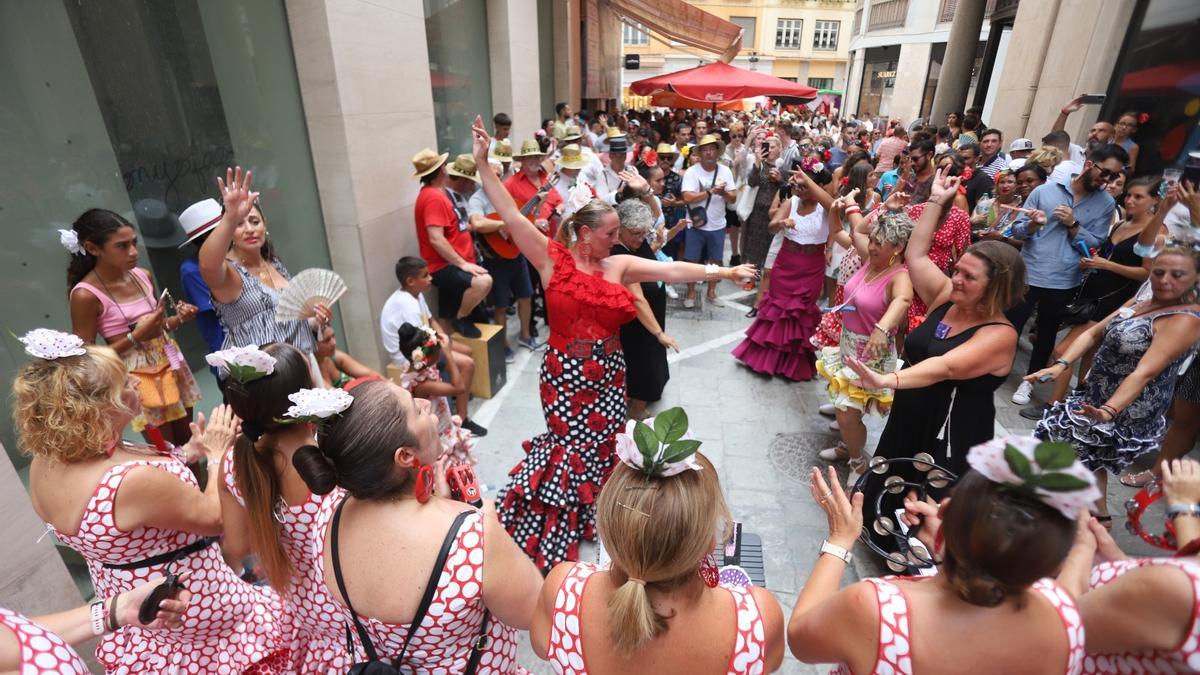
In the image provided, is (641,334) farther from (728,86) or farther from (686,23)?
(686,23)

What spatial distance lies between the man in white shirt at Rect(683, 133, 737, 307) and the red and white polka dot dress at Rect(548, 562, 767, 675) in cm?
594

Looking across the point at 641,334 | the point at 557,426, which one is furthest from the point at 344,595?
the point at 641,334

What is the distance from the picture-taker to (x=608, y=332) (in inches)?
125

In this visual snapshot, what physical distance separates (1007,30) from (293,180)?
1697cm

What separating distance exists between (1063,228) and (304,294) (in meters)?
6.07

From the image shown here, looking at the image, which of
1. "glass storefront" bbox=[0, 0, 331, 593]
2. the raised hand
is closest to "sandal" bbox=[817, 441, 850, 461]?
the raised hand

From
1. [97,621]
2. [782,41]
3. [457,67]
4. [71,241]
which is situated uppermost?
[782,41]

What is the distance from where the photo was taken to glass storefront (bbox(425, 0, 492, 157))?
6539 millimetres

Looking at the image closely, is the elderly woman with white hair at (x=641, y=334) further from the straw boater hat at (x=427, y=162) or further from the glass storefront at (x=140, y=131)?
the glass storefront at (x=140, y=131)

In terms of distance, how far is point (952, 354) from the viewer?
2670 millimetres

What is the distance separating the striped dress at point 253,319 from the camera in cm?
314

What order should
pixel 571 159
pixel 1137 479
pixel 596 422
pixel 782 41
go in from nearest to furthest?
pixel 596 422, pixel 1137 479, pixel 571 159, pixel 782 41

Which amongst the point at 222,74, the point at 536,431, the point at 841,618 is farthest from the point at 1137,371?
the point at 222,74

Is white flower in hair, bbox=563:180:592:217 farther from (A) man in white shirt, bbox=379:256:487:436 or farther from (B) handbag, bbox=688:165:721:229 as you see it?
(B) handbag, bbox=688:165:721:229
